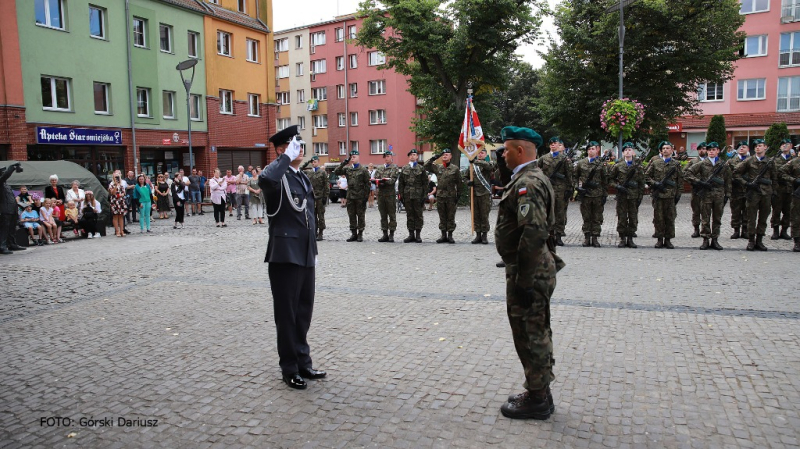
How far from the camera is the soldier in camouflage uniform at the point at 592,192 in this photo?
1304cm

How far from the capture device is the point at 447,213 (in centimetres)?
1429

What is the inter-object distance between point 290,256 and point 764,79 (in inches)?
1904

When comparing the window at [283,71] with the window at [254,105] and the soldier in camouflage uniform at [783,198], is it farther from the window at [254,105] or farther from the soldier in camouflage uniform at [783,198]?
the soldier in camouflage uniform at [783,198]

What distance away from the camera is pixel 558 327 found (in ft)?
21.2

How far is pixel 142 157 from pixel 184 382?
27848 mm

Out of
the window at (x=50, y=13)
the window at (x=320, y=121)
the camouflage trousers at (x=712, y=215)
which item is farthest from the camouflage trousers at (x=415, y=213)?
the window at (x=320, y=121)

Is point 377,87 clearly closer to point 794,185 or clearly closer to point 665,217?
point 665,217

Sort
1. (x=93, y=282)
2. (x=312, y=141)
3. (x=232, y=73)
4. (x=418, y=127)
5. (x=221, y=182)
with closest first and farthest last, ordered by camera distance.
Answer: (x=93, y=282), (x=221, y=182), (x=418, y=127), (x=232, y=73), (x=312, y=141)

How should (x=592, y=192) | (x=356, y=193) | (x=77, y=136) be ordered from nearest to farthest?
(x=592, y=192) < (x=356, y=193) < (x=77, y=136)

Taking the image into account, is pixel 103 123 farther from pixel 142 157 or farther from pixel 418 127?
pixel 418 127

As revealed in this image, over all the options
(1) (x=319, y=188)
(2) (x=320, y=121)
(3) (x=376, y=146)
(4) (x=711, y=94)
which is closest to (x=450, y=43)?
(1) (x=319, y=188)

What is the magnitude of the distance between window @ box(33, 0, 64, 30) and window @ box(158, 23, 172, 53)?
5.77 m

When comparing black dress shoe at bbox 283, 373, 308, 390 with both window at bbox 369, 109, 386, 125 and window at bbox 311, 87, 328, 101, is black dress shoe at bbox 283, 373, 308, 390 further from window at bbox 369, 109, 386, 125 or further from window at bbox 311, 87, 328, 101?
window at bbox 311, 87, 328, 101

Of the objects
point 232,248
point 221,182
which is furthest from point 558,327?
point 221,182
